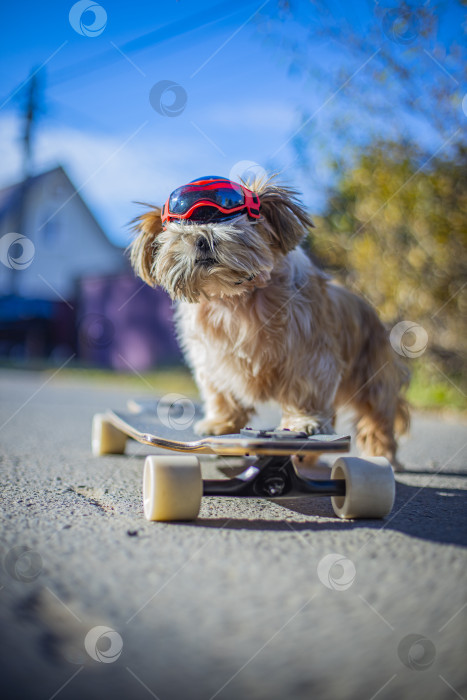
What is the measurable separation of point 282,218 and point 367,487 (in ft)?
4.45

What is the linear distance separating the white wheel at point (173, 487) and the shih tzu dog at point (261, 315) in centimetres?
87

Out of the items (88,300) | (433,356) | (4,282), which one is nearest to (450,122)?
(433,356)

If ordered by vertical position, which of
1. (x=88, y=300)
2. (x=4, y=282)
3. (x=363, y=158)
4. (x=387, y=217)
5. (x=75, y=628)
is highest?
(x=4, y=282)

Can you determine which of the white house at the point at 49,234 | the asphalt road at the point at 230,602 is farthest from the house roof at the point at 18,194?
the asphalt road at the point at 230,602

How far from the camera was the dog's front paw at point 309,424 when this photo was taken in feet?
9.77

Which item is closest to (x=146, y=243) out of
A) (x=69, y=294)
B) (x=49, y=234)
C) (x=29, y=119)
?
(x=69, y=294)

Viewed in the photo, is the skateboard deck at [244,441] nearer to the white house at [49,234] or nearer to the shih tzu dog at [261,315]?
the shih tzu dog at [261,315]

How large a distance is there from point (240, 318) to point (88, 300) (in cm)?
1801

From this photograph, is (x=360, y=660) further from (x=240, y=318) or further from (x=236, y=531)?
(x=240, y=318)

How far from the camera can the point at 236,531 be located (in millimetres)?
2287

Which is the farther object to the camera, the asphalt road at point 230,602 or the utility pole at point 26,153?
the utility pole at point 26,153

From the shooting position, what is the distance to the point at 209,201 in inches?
106

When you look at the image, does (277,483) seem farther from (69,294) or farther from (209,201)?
(69,294)

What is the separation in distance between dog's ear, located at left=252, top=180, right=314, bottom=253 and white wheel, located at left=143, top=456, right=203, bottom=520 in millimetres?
1262
